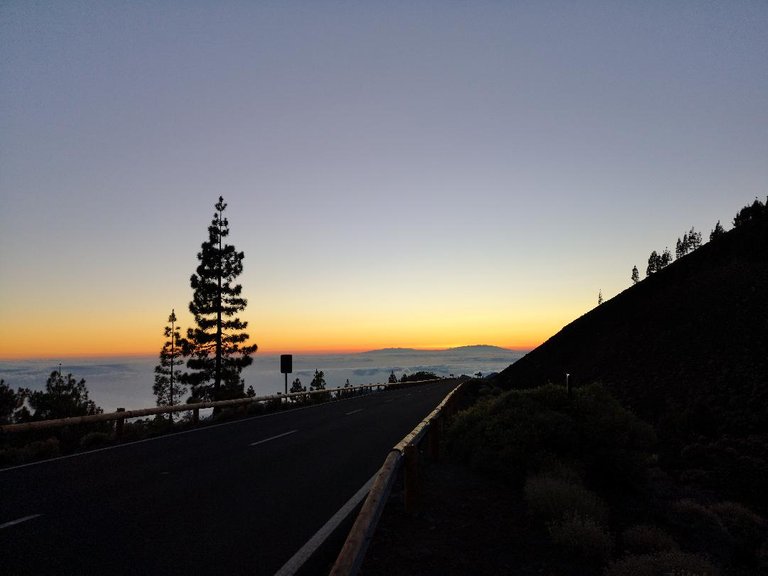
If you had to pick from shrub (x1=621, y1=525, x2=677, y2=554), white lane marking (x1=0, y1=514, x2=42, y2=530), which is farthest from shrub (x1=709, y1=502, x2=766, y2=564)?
white lane marking (x1=0, y1=514, x2=42, y2=530)

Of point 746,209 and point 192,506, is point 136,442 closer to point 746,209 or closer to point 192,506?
point 192,506

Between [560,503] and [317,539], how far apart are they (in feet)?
11.3

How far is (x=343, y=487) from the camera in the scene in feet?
26.4

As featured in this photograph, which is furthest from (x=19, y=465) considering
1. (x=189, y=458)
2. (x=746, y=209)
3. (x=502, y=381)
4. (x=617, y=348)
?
(x=746, y=209)

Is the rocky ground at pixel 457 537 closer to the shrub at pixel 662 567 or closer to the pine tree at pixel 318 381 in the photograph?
the shrub at pixel 662 567

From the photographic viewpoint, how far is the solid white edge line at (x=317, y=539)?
4.67 metres

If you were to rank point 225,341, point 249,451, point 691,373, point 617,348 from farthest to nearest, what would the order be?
point 617,348, point 225,341, point 691,373, point 249,451

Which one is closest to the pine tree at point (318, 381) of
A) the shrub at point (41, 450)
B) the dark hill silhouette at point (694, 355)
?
the dark hill silhouette at point (694, 355)

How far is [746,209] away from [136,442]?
105528 millimetres

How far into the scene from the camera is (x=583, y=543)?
5.82m

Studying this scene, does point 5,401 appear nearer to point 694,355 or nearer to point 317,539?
point 317,539

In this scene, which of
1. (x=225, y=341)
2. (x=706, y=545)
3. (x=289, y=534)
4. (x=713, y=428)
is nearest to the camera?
(x=289, y=534)

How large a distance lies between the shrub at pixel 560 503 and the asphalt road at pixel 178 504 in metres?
2.63

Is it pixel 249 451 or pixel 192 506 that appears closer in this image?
pixel 192 506
